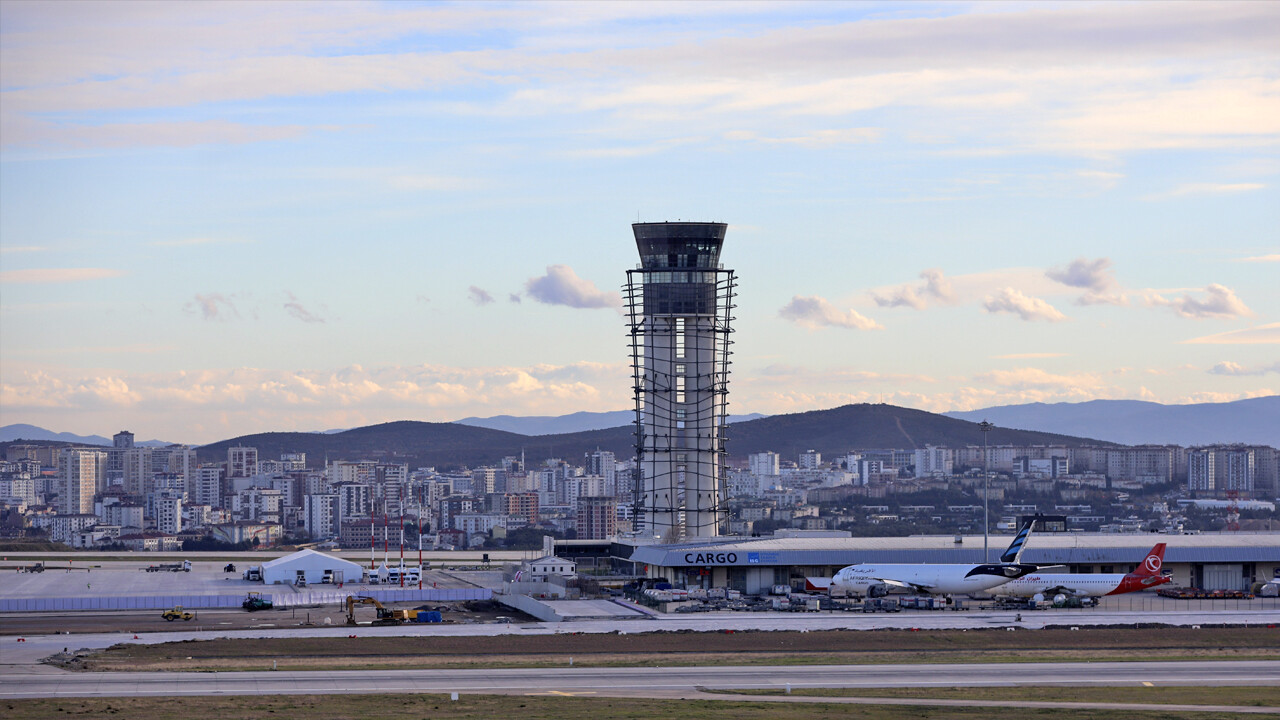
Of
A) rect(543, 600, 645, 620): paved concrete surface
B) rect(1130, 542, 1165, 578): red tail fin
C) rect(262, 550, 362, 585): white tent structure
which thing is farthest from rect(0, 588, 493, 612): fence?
rect(1130, 542, 1165, 578): red tail fin

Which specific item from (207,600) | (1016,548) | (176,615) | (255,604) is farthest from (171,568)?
(1016,548)

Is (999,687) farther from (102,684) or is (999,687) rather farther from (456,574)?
(456,574)

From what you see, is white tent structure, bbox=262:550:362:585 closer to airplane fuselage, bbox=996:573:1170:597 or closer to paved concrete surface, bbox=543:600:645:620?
paved concrete surface, bbox=543:600:645:620

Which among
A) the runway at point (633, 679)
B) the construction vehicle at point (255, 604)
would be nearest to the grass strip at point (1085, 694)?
the runway at point (633, 679)

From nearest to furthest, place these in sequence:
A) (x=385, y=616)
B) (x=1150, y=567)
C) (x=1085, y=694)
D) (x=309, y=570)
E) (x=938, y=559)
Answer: (x=1085, y=694)
(x=385, y=616)
(x=1150, y=567)
(x=938, y=559)
(x=309, y=570)

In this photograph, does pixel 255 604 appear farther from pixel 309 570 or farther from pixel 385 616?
pixel 309 570

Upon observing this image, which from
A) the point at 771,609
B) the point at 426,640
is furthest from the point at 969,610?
the point at 426,640
